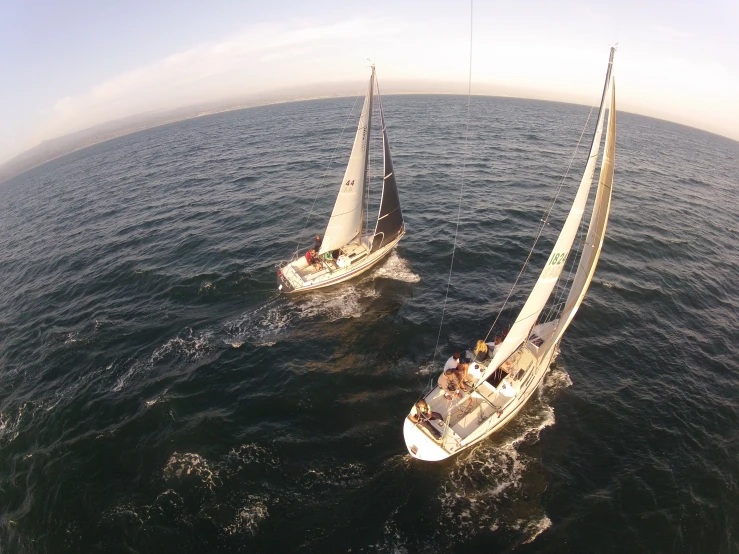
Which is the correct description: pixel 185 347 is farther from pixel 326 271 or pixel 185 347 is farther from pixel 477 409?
pixel 477 409

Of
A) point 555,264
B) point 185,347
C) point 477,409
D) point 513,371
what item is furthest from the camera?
point 185,347

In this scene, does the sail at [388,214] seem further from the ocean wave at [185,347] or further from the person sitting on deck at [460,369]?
the ocean wave at [185,347]

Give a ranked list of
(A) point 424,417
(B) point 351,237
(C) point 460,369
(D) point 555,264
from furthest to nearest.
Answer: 1. (B) point 351,237
2. (C) point 460,369
3. (A) point 424,417
4. (D) point 555,264

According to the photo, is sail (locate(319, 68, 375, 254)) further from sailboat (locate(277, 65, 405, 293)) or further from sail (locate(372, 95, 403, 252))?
sail (locate(372, 95, 403, 252))

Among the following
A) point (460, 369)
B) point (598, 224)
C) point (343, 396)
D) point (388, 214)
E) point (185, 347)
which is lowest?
point (343, 396)

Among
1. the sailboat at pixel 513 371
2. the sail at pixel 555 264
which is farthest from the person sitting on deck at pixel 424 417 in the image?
the sail at pixel 555 264

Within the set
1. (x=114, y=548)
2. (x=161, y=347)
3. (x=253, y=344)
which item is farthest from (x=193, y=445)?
(x=161, y=347)

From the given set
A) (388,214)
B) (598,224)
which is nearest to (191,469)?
(388,214)
